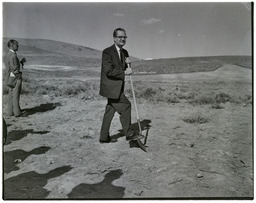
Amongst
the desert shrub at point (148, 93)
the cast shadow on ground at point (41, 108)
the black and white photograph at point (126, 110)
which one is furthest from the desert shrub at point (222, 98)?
the cast shadow on ground at point (41, 108)

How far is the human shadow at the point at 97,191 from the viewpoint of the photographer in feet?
10.0

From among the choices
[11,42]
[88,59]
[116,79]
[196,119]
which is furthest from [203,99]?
[11,42]

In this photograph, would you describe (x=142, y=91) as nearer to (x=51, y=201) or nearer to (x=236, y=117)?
(x=236, y=117)

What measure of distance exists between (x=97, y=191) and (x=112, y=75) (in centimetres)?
149

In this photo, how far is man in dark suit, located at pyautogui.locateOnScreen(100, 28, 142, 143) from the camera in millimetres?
3752

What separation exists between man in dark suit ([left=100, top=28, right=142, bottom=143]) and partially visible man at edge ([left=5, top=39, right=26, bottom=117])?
6.02ft

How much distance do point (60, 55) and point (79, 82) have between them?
2.80 feet

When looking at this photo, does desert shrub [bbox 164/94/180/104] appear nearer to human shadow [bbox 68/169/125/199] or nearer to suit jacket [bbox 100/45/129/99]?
suit jacket [bbox 100/45/129/99]

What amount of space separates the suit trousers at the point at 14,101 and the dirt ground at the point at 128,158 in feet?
0.54

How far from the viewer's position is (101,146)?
396cm

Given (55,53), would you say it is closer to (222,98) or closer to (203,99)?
(203,99)

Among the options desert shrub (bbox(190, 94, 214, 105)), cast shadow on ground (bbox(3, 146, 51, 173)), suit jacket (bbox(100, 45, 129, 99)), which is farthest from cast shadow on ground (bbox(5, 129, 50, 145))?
desert shrub (bbox(190, 94, 214, 105))

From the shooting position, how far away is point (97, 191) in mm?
3084

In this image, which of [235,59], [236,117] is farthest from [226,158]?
[235,59]
